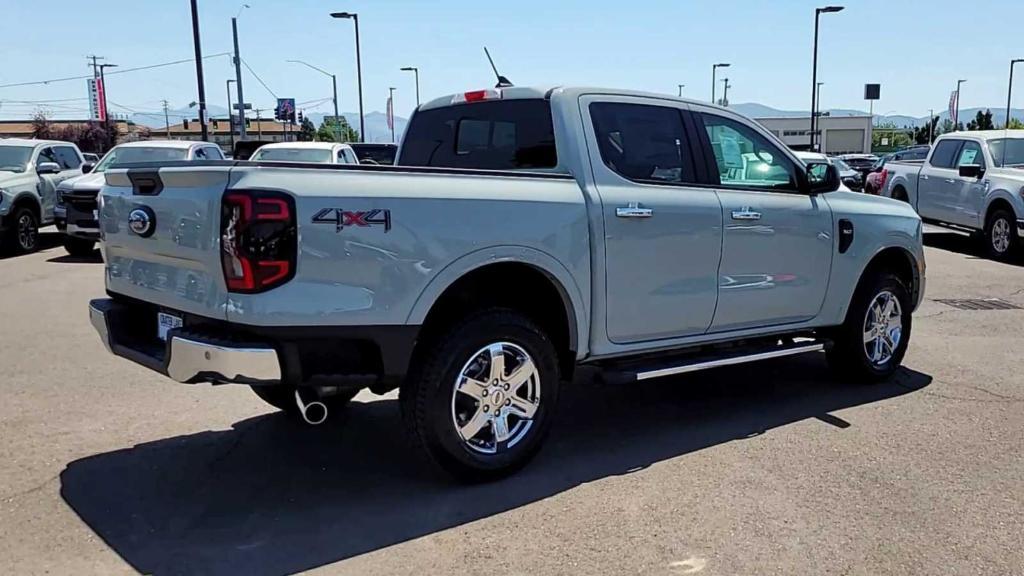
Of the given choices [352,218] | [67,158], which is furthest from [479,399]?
[67,158]

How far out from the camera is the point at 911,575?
354 centimetres

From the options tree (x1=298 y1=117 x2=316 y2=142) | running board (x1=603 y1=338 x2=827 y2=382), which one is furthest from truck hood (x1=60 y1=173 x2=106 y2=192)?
tree (x1=298 y1=117 x2=316 y2=142)

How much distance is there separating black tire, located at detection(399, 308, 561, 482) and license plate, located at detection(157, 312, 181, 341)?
1.12 m

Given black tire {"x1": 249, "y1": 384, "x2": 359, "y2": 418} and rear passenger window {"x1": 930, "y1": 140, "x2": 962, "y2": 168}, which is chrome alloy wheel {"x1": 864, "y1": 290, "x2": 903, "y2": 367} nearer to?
black tire {"x1": 249, "y1": 384, "x2": 359, "y2": 418}

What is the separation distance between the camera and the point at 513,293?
4.69 m

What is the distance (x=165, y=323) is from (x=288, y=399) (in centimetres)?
121

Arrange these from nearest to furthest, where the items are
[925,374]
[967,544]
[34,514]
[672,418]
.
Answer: [967,544] → [34,514] → [672,418] → [925,374]

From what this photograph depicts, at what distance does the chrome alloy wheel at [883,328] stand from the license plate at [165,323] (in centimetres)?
465

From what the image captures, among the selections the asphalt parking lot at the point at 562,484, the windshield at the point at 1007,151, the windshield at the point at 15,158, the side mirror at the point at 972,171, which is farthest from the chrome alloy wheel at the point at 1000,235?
the windshield at the point at 15,158

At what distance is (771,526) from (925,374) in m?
3.43

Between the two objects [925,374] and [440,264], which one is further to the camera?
[925,374]

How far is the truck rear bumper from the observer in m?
3.71

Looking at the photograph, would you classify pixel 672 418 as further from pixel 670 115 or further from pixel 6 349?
pixel 6 349

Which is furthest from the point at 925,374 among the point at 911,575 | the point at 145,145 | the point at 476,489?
the point at 145,145
